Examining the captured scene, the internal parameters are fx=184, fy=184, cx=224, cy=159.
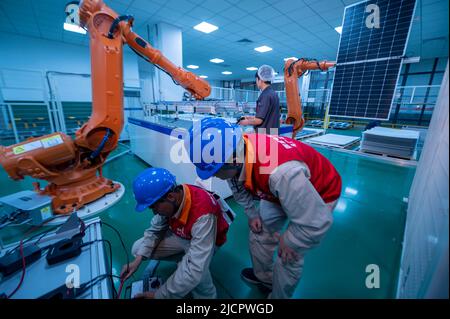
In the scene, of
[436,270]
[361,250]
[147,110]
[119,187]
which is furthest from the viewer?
[147,110]

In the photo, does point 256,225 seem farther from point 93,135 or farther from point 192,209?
point 93,135

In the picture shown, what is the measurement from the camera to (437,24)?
5336 mm

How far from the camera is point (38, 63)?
7.30m

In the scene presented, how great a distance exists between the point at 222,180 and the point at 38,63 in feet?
31.8

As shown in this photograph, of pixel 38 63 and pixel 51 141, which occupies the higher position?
pixel 38 63

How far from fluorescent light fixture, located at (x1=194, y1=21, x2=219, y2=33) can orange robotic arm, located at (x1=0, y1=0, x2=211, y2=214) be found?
4.19 meters

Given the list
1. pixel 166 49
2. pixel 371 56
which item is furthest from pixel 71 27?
pixel 371 56

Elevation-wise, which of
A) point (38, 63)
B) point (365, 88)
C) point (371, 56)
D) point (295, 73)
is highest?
point (38, 63)

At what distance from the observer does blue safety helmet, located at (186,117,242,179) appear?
101 cm

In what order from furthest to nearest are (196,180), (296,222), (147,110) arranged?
(147,110) < (196,180) < (296,222)

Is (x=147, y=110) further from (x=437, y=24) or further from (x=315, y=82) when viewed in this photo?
(x=315, y=82)
